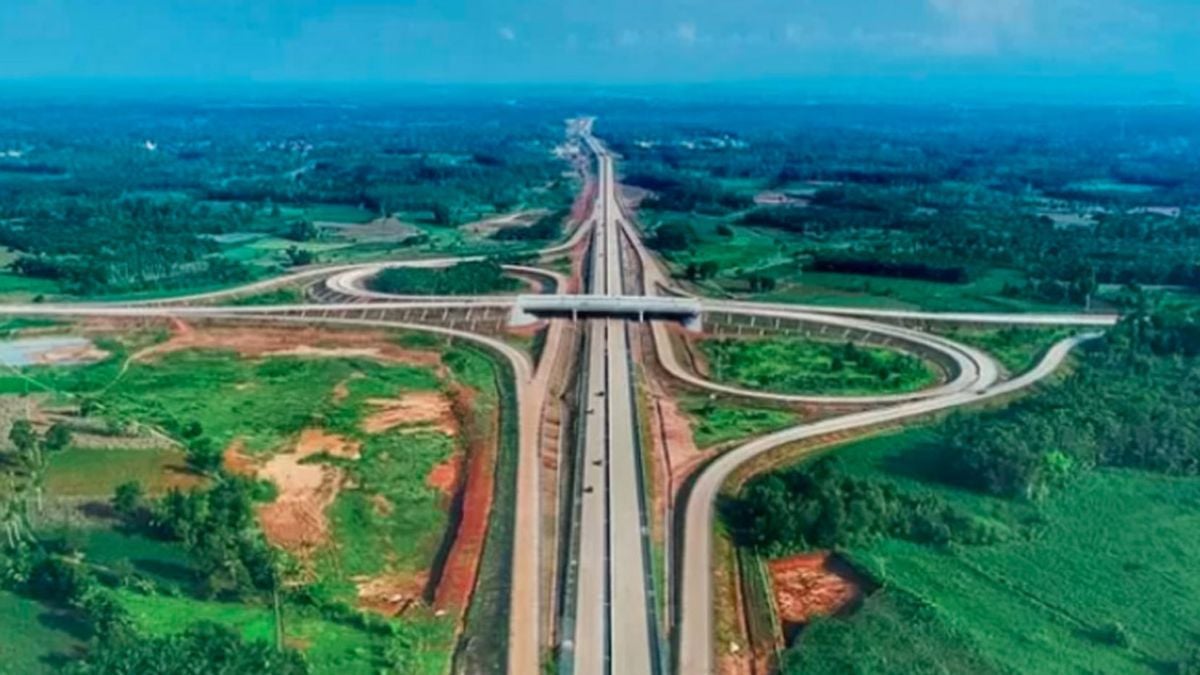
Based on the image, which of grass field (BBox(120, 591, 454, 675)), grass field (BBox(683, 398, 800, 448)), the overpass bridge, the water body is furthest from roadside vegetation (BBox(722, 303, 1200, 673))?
the water body

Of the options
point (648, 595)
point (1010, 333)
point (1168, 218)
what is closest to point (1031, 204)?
point (1168, 218)

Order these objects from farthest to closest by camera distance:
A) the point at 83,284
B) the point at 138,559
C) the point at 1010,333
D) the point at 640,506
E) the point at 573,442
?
the point at 83,284 < the point at 1010,333 < the point at 573,442 < the point at 640,506 < the point at 138,559

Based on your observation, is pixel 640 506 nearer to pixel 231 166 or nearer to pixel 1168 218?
pixel 1168 218

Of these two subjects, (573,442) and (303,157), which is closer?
(573,442)

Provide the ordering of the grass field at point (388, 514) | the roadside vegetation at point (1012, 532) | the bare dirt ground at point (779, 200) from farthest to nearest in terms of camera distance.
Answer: the bare dirt ground at point (779, 200)
the grass field at point (388, 514)
the roadside vegetation at point (1012, 532)

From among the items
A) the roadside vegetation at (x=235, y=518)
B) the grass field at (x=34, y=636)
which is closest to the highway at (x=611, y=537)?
the roadside vegetation at (x=235, y=518)

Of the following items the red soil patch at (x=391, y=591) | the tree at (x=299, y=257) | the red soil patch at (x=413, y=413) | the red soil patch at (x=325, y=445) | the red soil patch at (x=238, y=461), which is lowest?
the red soil patch at (x=391, y=591)

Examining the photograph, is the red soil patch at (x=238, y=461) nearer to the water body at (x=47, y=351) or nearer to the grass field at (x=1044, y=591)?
the water body at (x=47, y=351)
